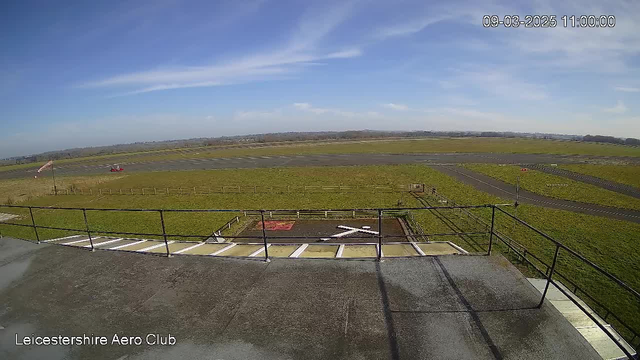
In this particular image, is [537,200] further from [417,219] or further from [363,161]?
[363,161]

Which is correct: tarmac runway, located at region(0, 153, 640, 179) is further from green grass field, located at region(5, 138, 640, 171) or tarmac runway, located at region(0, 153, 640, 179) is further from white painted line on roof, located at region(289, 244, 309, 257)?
white painted line on roof, located at region(289, 244, 309, 257)

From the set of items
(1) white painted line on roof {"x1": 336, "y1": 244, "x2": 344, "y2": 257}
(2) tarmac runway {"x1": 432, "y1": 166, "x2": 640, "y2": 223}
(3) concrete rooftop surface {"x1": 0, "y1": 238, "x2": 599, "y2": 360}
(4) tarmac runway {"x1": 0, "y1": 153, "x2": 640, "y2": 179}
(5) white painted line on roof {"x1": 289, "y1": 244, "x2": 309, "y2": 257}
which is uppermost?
(3) concrete rooftop surface {"x1": 0, "y1": 238, "x2": 599, "y2": 360}

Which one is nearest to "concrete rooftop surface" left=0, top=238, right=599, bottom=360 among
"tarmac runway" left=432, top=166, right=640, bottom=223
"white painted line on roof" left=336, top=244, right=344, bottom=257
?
"white painted line on roof" left=336, top=244, right=344, bottom=257

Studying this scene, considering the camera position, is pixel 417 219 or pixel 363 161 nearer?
pixel 417 219

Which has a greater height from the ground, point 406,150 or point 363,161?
point 406,150

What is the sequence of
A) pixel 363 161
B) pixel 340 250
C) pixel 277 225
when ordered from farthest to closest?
pixel 363 161
pixel 277 225
pixel 340 250

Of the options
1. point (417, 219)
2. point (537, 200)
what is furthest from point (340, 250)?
point (537, 200)
